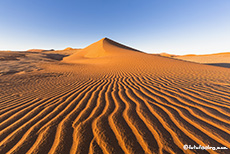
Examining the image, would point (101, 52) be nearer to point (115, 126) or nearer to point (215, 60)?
point (115, 126)

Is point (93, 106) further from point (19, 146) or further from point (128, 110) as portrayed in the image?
point (19, 146)

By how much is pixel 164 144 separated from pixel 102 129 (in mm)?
877

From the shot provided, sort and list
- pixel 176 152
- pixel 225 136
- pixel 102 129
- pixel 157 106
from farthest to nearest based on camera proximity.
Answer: pixel 157 106, pixel 102 129, pixel 225 136, pixel 176 152

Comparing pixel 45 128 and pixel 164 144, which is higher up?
pixel 164 144

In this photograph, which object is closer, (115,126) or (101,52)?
(115,126)

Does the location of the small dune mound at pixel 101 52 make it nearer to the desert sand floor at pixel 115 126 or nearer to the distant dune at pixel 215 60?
the distant dune at pixel 215 60

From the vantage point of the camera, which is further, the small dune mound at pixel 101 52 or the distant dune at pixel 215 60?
the small dune mound at pixel 101 52

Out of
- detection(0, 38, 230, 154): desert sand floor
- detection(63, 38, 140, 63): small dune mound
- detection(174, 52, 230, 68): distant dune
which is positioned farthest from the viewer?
detection(63, 38, 140, 63): small dune mound

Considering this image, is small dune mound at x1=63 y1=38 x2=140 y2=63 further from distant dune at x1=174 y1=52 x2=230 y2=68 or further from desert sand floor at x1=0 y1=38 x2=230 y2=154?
desert sand floor at x1=0 y1=38 x2=230 y2=154

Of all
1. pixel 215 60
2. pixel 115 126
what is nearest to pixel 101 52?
pixel 115 126

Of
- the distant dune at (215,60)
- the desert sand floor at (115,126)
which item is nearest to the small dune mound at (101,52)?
the distant dune at (215,60)

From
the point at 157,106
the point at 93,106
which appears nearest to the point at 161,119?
the point at 157,106

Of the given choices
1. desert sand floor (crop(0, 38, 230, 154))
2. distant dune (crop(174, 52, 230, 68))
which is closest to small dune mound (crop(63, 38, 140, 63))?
distant dune (crop(174, 52, 230, 68))

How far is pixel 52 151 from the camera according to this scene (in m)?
1.29
